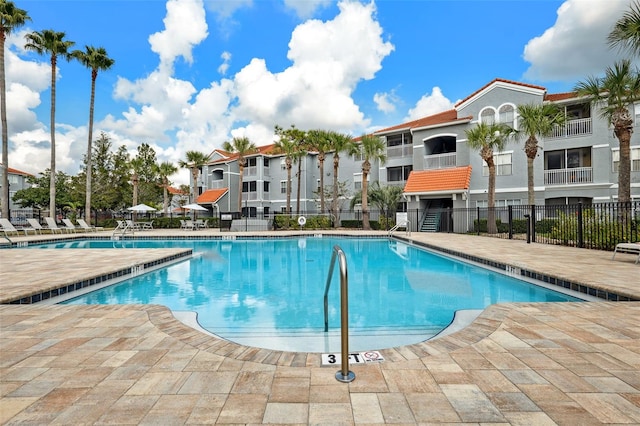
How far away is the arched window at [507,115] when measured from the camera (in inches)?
834

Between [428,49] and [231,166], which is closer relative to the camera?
[428,49]

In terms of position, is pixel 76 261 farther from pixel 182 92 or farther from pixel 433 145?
pixel 433 145

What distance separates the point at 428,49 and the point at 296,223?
14868mm

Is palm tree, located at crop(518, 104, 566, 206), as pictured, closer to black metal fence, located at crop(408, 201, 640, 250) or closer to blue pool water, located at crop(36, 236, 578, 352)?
black metal fence, located at crop(408, 201, 640, 250)

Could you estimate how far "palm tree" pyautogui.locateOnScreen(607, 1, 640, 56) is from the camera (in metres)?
9.88

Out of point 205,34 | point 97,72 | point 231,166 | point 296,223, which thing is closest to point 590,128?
point 296,223

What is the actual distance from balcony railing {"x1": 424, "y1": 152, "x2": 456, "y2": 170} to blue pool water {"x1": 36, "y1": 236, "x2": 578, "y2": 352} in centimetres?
1376

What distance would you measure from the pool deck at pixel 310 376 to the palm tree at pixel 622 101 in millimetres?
10820

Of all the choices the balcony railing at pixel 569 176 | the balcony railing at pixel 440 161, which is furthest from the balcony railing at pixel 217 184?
the balcony railing at pixel 569 176

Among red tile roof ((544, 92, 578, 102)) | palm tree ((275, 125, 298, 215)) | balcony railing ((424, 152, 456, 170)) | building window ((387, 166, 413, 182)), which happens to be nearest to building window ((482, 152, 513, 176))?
balcony railing ((424, 152, 456, 170))

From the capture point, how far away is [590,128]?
64.1ft

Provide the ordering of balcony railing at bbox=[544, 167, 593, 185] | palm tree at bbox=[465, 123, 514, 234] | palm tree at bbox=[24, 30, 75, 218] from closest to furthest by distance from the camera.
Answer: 1. palm tree at bbox=[465, 123, 514, 234]
2. balcony railing at bbox=[544, 167, 593, 185]
3. palm tree at bbox=[24, 30, 75, 218]

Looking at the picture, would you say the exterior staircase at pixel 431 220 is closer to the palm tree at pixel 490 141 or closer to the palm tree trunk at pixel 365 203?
the palm tree trunk at pixel 365 203

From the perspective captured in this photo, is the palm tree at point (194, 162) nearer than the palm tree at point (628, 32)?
No
